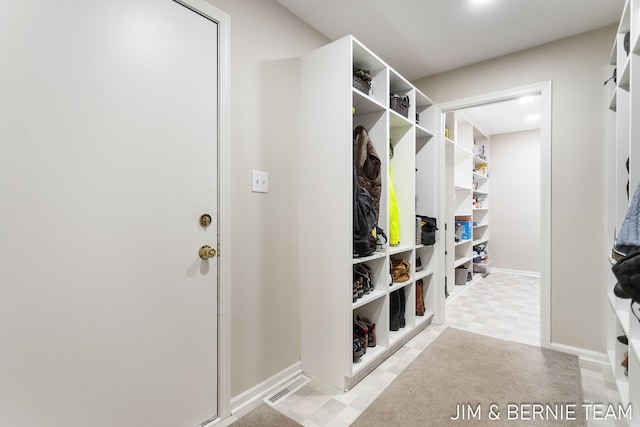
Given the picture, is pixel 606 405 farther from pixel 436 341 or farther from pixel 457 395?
pixel 436 341

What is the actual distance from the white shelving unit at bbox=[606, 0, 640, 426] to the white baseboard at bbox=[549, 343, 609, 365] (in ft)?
0.25

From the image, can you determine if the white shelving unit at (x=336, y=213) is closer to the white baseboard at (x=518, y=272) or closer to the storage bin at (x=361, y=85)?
the storage bin at (x=361, y=85)

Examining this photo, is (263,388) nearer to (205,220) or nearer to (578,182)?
(205,220)

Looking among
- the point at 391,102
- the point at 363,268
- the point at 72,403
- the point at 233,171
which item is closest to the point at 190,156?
the point at 233,171

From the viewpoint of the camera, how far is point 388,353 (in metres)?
2.28

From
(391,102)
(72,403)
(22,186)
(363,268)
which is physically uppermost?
(391,102)

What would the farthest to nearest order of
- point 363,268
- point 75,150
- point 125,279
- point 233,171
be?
point 363,268 < point 233,171 < point 125,279 < point 75,150

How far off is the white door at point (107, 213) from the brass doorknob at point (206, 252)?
34 millimetres

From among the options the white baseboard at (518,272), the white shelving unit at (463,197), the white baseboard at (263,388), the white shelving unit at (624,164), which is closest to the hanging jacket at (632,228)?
the white shelving unit at (624,164)

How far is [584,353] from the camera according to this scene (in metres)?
2.28

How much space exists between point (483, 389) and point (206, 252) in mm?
1831

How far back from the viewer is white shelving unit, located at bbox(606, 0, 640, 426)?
1.37 meters

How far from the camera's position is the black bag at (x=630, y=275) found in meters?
0.84

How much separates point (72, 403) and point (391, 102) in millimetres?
2557
